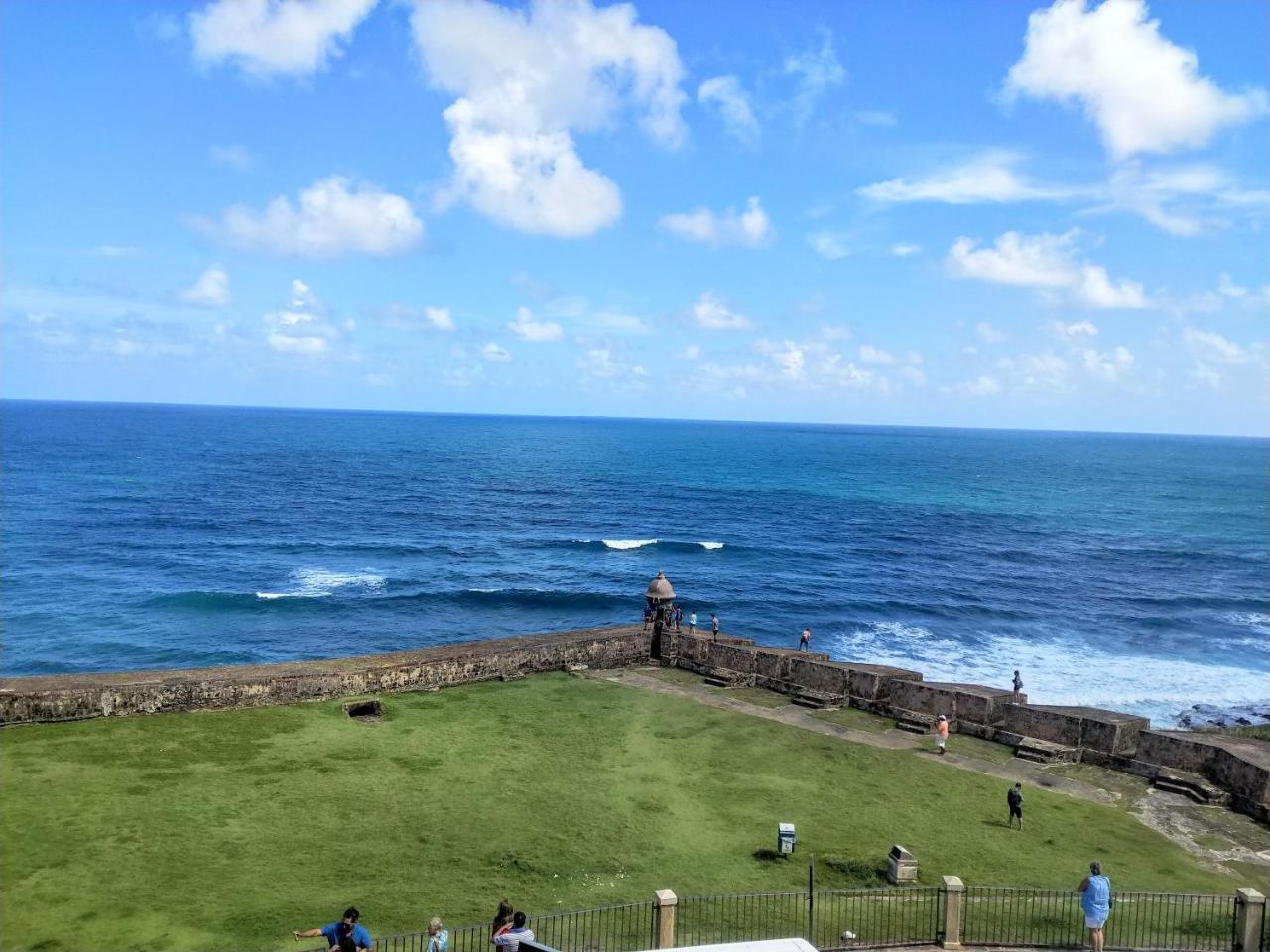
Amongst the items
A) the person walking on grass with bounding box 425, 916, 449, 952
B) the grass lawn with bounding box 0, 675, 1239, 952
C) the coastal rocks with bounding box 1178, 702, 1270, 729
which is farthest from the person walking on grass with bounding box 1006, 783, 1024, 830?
the coastal rocks with bounding box 1178, 702, 1270, 729

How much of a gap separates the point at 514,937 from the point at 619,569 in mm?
51419

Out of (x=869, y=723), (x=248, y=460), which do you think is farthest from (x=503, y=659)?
(x=248, y=460)

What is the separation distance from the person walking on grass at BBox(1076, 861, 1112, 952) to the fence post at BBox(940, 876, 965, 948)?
61.8 inches

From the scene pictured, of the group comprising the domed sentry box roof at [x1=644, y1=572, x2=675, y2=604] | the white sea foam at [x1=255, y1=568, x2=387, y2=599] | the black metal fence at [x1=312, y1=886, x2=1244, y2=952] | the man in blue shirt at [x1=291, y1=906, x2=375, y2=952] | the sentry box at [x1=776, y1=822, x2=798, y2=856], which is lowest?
the white sea foam at [x1=255, y1=568, x2=387, y2=599]

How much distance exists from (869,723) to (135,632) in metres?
38.2

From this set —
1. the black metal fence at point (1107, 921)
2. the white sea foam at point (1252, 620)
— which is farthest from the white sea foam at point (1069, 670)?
the black metal fence at point (1107, 921)

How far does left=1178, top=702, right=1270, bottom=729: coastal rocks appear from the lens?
34.8 metres

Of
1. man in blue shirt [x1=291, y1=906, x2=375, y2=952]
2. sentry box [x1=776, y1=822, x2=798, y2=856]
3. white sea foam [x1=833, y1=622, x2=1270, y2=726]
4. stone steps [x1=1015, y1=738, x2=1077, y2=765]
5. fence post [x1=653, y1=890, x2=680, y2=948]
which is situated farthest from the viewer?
white sea foam [x1=833, y1=622, x2=1270, y2=726]

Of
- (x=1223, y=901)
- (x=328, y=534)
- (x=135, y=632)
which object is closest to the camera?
(x=1223, y=901)

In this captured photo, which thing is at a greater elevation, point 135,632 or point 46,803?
point 46,803

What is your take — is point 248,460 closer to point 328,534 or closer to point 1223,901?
point 328,534

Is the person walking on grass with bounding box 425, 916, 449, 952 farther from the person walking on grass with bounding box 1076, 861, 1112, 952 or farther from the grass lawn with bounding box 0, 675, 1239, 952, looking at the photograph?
the person walking on grass with bounding box 1076, 861, 1112, 952

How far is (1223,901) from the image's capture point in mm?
13492

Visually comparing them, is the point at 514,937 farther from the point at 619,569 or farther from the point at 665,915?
the point at 619,569
